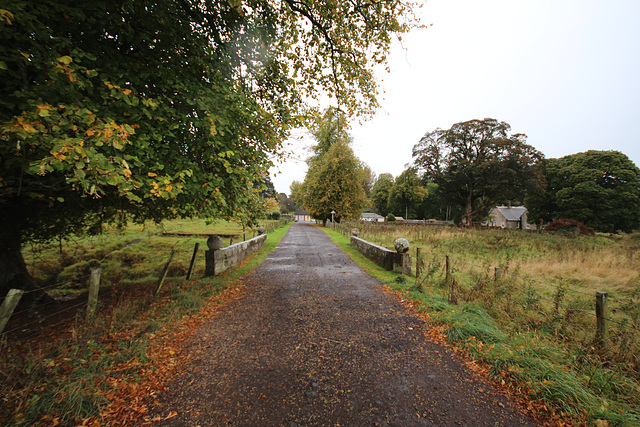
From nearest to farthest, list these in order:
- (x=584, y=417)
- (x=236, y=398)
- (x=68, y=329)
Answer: (x=584, y=417) → (x=236, y=398) → (x=68, y=329)

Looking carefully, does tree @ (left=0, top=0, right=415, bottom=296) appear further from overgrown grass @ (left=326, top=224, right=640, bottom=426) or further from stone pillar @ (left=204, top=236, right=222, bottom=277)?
overgrown grass @ (left=326, top=224, right=640, bottom=426)

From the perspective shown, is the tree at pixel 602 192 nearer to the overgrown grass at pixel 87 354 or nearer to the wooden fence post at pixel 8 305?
the overgrown grass at pixel 87 354

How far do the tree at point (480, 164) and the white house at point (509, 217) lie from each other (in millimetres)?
22609

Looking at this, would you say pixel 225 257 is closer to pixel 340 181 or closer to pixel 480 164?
pixel 340 181

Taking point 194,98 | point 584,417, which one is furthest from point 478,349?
point 194,98

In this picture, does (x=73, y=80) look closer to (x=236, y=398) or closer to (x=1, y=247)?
(x=236, y=398)

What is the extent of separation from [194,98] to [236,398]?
4.51 meters

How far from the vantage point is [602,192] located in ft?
96.7

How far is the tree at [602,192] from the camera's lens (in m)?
29.2

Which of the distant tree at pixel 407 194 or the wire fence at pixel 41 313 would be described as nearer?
the wire fence at pixel 41 313

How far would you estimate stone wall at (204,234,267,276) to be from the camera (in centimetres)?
775

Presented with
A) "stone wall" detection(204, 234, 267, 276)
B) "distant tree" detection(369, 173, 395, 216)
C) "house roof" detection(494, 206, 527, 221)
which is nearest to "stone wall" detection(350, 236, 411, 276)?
"stone wall" detection(204, 234, 267, 276)

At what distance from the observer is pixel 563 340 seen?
3842mm

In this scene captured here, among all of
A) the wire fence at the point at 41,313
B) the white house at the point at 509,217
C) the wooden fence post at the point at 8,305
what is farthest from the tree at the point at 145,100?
the white house at the point at 509,217
